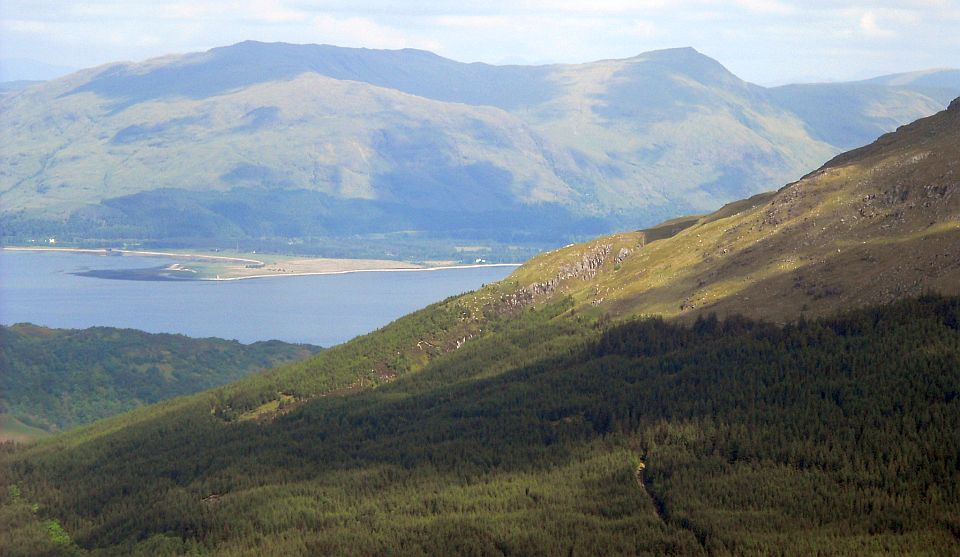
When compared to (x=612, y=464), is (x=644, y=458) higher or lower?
higher

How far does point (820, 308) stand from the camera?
18350 centimetres

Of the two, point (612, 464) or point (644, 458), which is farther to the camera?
point (644, 458)

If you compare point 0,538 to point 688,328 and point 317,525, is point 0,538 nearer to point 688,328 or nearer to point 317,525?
point 317,525

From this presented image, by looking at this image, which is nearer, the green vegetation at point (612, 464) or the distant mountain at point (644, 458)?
the green vegetation at point (612, 464)

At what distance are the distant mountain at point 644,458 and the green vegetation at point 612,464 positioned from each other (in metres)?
0.33

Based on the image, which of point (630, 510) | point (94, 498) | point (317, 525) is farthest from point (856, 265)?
point (94, 498)

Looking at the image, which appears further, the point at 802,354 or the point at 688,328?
the point at 688,328

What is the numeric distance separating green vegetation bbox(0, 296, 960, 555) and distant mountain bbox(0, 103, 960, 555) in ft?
1.08

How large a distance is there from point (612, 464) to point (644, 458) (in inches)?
155

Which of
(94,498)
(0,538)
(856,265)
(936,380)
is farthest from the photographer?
→ (856,265)

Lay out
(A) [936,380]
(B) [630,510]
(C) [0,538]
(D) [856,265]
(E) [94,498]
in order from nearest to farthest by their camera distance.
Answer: (B) [630,510], (A) [936,380], (C) [0,538], (E) [94,498], (D) [856,265]

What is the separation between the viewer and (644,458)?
156125 millimetres

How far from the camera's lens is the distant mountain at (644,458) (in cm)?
13312

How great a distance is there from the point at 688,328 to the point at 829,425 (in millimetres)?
48864
